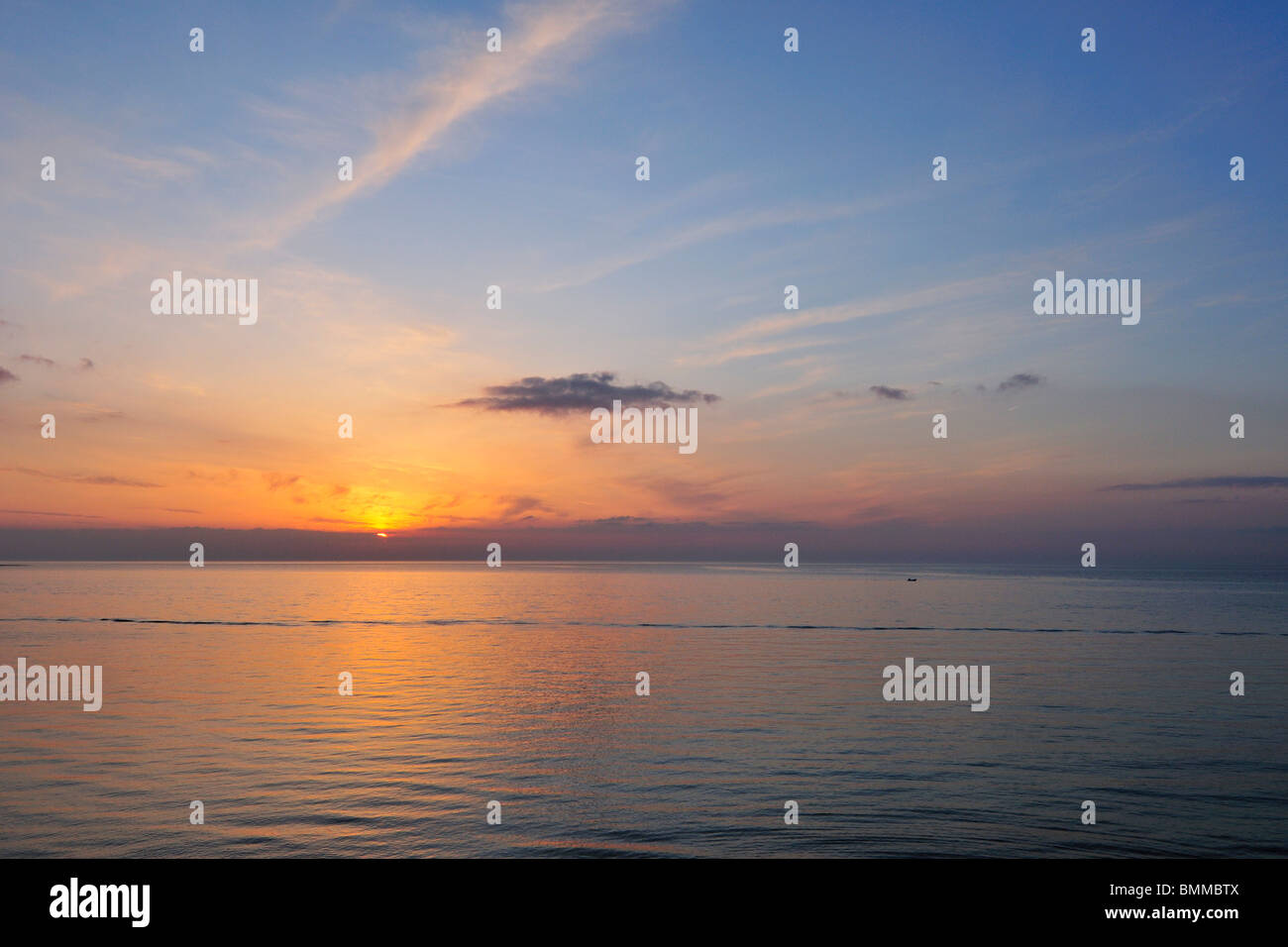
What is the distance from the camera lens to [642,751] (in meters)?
29.1

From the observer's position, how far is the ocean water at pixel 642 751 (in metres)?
20.4

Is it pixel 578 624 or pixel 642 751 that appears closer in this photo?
pixel 642 751

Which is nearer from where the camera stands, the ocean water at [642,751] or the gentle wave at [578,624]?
the ocean water at [642,751]

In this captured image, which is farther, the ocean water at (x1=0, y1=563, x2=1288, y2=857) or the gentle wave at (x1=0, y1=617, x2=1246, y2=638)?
the gentle wave at (x1=0, y1=617, x2=1246, y2=638)

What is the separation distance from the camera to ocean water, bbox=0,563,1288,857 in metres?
20.4

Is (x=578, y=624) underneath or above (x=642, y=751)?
above
